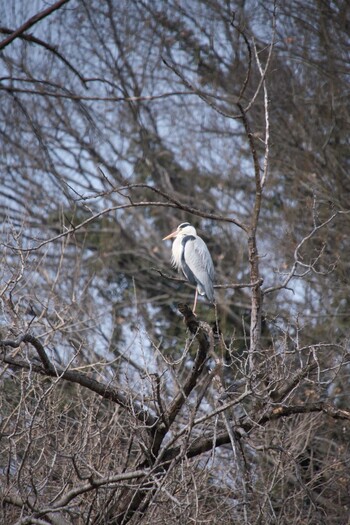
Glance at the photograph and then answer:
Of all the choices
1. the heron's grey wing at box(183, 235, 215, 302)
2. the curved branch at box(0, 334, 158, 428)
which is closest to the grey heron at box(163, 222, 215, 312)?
the heron's grey wing at box(183, 235, 215, 302)

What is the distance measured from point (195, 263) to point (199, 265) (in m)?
0.05

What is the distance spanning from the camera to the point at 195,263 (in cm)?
846

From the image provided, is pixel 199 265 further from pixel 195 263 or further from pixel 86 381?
pixel 86 381

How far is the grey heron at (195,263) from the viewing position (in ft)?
27.1

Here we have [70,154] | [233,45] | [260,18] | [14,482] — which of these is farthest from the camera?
[70,154]

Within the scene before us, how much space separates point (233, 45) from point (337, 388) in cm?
624

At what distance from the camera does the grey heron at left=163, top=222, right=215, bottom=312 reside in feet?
27.1

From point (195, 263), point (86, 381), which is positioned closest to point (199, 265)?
point (195, 263)

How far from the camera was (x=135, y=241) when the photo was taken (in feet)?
55.0

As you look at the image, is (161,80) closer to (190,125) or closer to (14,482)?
(190,125)

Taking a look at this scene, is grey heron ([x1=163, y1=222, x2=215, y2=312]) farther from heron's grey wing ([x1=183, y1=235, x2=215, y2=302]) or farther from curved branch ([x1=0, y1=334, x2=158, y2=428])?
curved branch ([x1=0, y1=334, x2=158, y2=428])

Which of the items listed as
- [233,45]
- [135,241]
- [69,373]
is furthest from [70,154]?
[69,373]

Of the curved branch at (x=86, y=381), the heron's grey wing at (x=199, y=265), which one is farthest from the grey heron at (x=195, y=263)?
the curved branch at (x=86, y=381)

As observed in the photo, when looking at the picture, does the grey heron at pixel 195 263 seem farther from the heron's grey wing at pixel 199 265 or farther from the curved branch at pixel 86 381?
the curved branch at pixel 86 381
